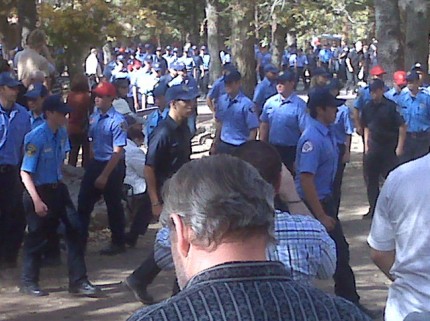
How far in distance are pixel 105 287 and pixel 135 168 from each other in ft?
10.8

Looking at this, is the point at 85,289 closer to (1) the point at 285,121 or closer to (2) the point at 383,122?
(1) the point at 285,121

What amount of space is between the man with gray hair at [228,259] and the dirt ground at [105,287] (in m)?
5.73

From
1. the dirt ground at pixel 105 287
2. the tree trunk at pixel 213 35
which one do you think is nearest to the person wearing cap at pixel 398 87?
the dirt ground at pixel 105 287

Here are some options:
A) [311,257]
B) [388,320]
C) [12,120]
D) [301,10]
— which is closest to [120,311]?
[12,120]

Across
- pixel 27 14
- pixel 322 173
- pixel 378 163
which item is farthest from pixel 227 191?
pixel 27 14

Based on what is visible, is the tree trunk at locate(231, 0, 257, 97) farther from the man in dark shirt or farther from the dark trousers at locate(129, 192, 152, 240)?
the dark trousers at locate(129, 192, 152, 240)

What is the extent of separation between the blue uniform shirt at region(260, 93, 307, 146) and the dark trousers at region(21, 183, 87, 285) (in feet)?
12.0

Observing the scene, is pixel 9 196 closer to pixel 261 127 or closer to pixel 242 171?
pixel 261 127

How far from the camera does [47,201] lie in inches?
329

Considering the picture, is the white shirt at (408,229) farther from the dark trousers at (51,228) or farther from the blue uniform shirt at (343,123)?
the blue uniform shirt at (343,123)

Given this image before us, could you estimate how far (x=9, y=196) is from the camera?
9.19 m

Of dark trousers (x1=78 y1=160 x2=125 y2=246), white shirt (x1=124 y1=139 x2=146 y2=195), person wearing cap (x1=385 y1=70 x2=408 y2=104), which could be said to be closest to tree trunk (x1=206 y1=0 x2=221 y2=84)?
person wearing cap (x1=385 y1=70 x2=408 y2=104)

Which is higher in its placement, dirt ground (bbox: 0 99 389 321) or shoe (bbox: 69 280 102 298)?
shoe (bbox: 69 280 102 298)

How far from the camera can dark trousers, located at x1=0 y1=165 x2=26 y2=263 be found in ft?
29.9
